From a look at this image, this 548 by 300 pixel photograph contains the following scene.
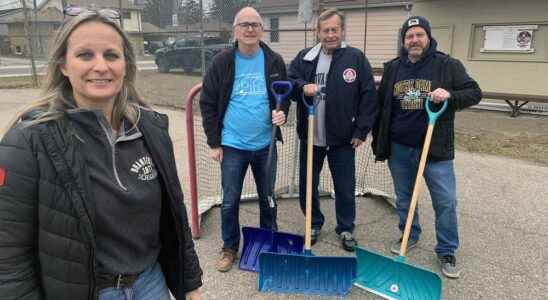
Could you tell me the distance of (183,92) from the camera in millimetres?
13625

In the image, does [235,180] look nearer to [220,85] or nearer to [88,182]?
[220,85]

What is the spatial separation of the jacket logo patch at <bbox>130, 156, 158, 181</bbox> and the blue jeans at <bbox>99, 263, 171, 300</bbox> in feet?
1.28

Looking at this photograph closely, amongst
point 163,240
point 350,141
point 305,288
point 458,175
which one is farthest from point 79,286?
point 458,175

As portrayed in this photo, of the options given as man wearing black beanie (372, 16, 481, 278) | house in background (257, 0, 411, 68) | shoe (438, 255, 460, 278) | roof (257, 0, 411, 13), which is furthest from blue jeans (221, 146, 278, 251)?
roof (257, 0, 411, 13)

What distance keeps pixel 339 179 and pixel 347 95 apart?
0.77 m

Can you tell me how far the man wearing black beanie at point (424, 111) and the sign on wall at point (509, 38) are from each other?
8.45 meters

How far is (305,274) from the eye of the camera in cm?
334

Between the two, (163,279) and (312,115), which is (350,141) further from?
(163,279)

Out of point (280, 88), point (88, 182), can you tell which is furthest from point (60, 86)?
point (280, 88)

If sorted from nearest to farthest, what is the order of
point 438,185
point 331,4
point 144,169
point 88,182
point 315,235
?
1. point 88,182
2. point 144,169
3. point 438,185
4. point 315,235
5. point 331,4

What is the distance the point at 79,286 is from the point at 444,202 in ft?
9.48

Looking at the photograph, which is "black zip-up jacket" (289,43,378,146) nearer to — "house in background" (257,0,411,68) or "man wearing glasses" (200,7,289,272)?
"man wearing glasses" (200,7,289,272)

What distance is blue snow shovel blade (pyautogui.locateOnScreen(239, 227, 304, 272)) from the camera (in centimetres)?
361

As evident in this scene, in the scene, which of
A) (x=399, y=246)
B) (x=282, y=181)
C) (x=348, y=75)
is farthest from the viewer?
(x=282, y=181)
